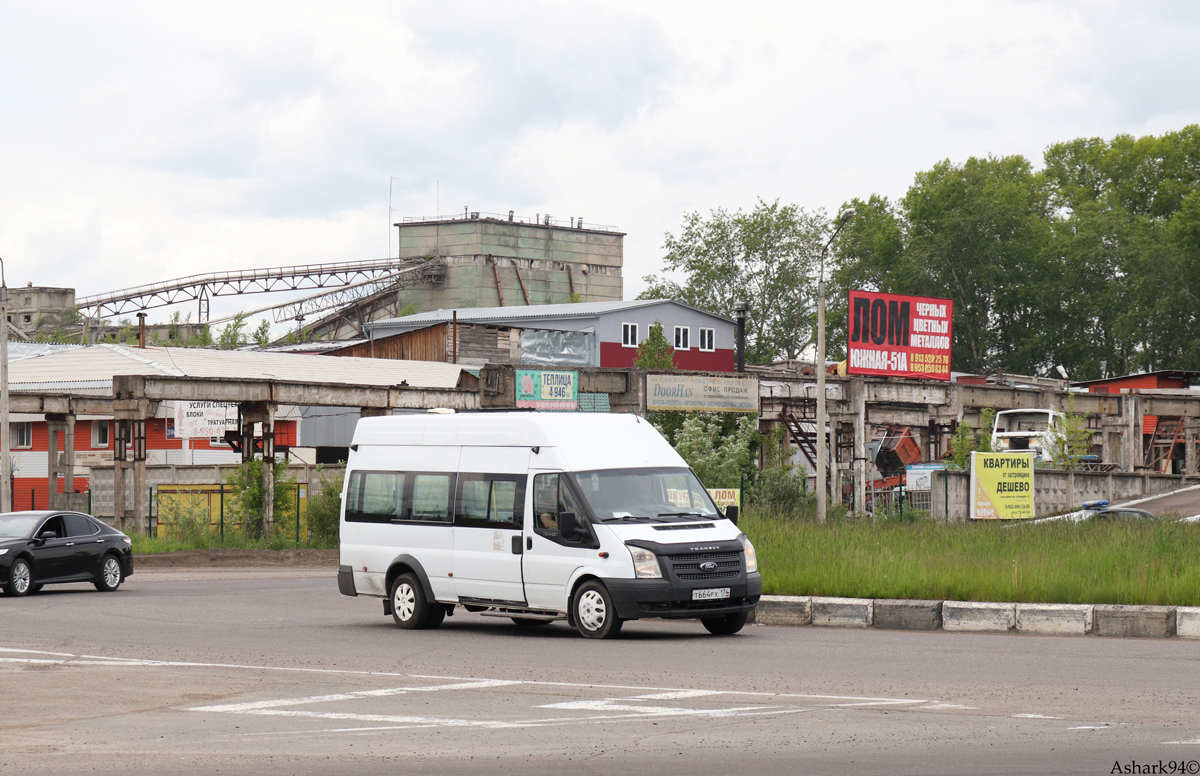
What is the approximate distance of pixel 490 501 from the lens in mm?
16203

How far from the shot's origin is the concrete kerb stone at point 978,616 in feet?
51.3

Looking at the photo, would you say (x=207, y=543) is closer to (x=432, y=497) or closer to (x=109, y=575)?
(x=109, y=575)

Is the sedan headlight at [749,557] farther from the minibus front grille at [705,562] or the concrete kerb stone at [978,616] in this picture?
the concrete kerb stone at [978,616]

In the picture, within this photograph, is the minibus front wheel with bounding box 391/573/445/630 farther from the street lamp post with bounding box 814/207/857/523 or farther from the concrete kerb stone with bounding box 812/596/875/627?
the street lamp post with bounding box 814/207/857/523

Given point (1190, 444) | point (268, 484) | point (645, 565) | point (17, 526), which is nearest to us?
point (645, 565)

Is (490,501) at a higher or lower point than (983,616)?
higher

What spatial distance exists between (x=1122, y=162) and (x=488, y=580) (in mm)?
96192

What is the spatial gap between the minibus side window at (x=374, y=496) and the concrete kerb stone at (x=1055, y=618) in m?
7.29

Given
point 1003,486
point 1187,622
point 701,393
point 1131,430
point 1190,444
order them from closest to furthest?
point 1187,622 < point 1003,486 < point 701,393 < point 1131,430 < point 1190,444

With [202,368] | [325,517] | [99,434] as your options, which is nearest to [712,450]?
[325,517]

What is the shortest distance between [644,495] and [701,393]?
31889mm

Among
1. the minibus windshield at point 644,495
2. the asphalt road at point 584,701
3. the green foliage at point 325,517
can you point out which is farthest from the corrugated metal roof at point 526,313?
the asphalt road at point 584,701

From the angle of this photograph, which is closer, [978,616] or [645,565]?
[645,565]

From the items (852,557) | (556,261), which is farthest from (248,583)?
A: (556,261)
